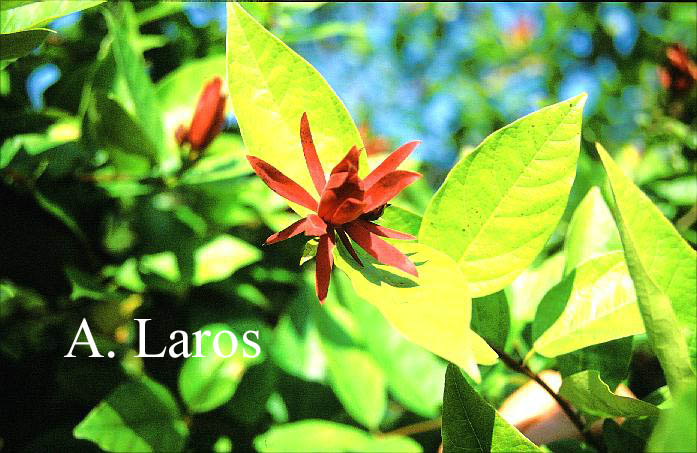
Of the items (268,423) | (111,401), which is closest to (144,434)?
(111,401)

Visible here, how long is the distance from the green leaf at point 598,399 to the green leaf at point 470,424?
0.28 feet

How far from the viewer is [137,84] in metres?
0.81

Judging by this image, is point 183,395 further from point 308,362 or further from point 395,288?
point 395,288

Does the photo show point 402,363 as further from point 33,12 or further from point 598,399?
point 33,12

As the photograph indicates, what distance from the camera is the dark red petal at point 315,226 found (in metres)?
0.39

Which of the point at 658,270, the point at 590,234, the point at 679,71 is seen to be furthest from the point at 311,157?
the point at 679,71

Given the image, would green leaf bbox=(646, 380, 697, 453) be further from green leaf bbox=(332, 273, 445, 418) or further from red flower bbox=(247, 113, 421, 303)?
green leaf bbox=(332, 273, 445, 418)

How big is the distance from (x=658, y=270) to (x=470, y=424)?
0.56 feet

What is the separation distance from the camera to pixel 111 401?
0.68 meters

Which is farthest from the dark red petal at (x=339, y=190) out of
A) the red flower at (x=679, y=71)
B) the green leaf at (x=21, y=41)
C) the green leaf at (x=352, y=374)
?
the red flower at (x=679, y=71)

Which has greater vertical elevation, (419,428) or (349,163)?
(349,163)

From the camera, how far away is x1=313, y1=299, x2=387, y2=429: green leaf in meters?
0.77

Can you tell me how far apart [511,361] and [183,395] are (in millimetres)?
471

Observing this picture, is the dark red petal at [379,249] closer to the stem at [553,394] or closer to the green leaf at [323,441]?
the stem at [553,394]
